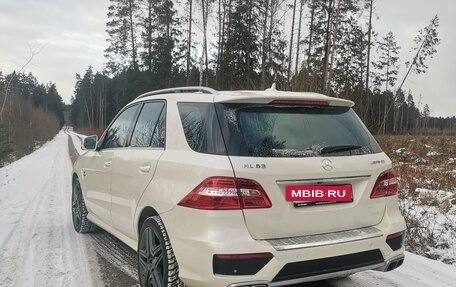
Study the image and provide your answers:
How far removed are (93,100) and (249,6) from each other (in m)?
59.2

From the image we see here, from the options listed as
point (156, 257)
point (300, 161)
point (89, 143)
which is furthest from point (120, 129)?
point (300, 161)

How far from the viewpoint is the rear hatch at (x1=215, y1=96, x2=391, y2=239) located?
2841 millimetres

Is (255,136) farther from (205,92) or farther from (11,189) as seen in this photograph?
(11,189)

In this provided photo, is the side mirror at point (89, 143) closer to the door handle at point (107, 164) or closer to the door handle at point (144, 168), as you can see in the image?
the door handle at point (107, 164)

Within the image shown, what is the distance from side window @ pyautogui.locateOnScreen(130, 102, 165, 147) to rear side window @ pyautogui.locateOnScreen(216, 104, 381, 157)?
0.95 metres

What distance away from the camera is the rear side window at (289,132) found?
9.73 feet

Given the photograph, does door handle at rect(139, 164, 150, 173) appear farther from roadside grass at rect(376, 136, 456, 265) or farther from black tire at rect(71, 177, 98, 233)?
roadside grass at rect(376, 136, 456, 265)

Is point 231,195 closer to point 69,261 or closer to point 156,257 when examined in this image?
point 156,257

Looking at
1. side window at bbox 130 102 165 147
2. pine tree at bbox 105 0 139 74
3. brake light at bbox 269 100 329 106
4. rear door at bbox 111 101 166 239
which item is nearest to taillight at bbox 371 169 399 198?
brake light at bbox 269 100 329 106

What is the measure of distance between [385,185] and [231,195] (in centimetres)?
134

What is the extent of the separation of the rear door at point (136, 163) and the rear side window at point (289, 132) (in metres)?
0.82

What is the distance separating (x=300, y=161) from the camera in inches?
116

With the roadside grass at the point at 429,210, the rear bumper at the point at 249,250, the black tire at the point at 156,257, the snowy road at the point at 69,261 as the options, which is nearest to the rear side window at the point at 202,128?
the rear bumper at the point at 249,250

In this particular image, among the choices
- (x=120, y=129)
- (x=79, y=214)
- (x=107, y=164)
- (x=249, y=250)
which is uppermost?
(x=120, y=129)
